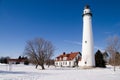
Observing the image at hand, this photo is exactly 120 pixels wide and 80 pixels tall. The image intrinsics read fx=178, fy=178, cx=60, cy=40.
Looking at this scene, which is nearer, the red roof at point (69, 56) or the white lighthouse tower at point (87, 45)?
the white lighthouse tower at point (87, 45)

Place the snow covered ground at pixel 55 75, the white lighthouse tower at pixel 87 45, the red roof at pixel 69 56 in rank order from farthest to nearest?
the red roof at pixel 69 56, the white lighthouse tower at pixel 87 45, the snow covered ground at pixel 55 75

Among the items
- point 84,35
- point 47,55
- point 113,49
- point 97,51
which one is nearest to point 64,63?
point 97,51

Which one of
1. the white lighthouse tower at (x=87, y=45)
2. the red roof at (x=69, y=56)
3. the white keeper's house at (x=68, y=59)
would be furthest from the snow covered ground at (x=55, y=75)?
the red roof at (x=69, y=56)

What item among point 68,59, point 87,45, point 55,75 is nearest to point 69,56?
point 68,59

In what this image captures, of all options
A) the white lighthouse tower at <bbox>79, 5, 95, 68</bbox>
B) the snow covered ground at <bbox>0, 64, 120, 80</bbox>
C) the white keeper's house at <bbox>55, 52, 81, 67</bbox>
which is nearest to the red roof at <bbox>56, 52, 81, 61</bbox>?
the white keeper's house at <bbox>55, 52, 81, 67</bbox>

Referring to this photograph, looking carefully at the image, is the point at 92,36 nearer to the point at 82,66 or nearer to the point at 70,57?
the point at 82,66

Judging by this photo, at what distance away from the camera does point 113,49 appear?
36.4 meters

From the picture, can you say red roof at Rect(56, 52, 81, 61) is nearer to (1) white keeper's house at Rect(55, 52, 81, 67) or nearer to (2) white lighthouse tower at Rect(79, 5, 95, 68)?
(1) white keeper's house at Rect(55, 52, 81, 67)

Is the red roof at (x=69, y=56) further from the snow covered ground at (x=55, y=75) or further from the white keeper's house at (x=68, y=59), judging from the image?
the snow covered ground at (x=55, y=75)

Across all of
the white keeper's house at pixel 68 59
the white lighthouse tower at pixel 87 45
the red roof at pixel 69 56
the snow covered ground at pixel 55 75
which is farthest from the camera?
the red roof at pixel 69 56

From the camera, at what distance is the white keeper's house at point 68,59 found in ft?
230

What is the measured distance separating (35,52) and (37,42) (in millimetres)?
2539

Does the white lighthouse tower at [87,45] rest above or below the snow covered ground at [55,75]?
above

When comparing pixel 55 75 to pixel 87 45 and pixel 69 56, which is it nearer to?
pixel 87 45
